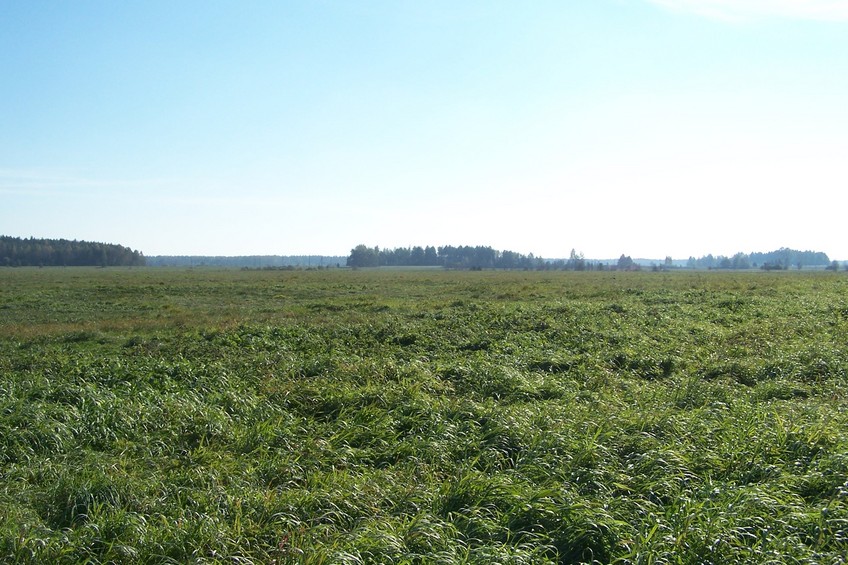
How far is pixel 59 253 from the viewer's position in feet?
517

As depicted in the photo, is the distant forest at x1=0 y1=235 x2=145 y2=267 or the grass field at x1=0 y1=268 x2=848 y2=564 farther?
the distant forest at x1=0 y1=235 x2=145 y2=267

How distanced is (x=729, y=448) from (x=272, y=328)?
14.7 meters

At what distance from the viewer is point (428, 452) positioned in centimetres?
816

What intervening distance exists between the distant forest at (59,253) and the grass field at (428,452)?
539 ft

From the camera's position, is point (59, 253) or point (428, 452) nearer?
point (428, 452)

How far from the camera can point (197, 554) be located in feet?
18.0

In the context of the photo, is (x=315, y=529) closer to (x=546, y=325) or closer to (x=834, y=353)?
(x=834, y=353)

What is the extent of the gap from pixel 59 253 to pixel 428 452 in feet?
581

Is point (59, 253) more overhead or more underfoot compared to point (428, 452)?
more overhead

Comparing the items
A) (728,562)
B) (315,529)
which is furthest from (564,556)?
(315,529)

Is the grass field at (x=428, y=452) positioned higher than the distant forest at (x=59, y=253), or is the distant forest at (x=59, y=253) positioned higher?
the distant forest at (x=59, y=253)

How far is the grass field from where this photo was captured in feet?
18.2

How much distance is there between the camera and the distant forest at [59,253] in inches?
6078

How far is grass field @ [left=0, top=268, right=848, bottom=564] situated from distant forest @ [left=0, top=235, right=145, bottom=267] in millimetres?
164378
